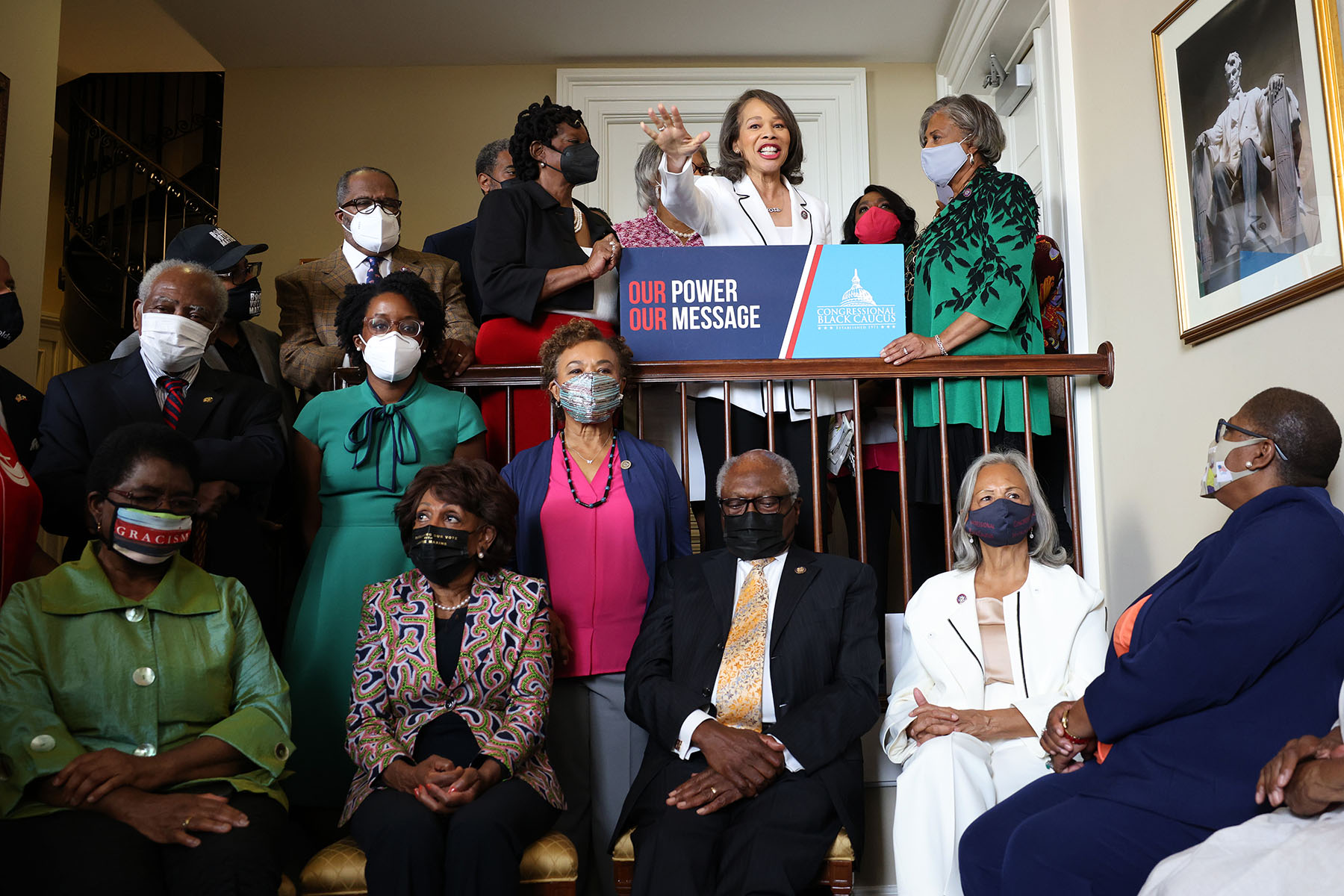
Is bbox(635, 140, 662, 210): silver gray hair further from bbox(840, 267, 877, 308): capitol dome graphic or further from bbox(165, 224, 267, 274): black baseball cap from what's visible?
bbox(165, 224, 267, 274): black baseball cap

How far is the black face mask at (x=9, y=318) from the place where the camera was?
299cm

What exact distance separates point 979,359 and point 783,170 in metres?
0.97

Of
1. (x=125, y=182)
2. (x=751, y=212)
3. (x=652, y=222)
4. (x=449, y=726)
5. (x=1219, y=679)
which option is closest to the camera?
(x=1219, y=679)

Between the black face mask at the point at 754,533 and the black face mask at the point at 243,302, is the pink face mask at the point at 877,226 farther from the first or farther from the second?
the black face mask at the point at 243,302

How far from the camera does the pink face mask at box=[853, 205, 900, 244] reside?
4.14 meters

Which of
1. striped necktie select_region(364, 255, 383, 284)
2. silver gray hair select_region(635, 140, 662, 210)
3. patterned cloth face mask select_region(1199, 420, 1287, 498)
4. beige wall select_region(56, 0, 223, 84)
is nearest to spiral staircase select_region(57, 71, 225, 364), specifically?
beige wall select_region(56, 0, 223, 84)

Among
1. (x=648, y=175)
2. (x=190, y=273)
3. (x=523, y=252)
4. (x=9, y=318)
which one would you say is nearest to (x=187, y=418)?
(x=190, y=273)

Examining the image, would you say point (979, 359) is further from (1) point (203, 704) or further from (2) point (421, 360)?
(1) point (203, 704)

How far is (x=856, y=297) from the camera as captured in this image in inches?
147

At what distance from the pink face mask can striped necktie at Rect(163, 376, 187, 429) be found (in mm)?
2367

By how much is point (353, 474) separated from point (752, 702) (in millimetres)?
1265

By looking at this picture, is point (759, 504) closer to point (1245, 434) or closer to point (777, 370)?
point (777, 370)

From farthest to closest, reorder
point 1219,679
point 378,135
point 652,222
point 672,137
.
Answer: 1. point 378,135
2. point 652,222
3. point 672,137
4. point 1219,679

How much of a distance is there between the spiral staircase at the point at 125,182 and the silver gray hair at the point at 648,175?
4.23m
